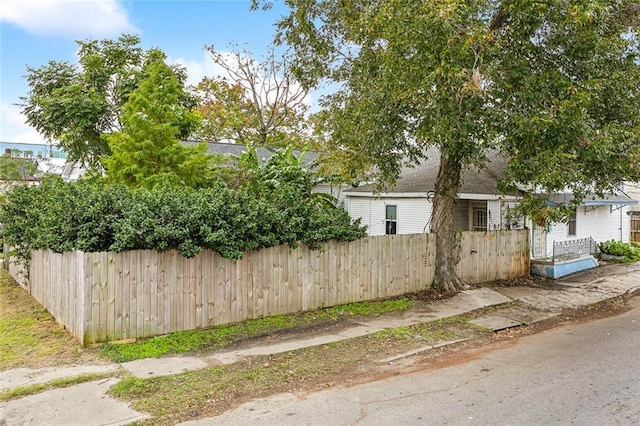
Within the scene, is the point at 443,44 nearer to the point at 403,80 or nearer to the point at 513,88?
the point at 403,80

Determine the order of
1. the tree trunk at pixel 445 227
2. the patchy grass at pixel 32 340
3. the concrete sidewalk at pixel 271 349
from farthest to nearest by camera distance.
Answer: the tree trunk at pixel 445 227 → the patchy grass at pixel 32 340 → the concrete sidewalk at pixel 271 349

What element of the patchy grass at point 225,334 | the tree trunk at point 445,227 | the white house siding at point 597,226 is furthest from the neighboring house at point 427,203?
the patchy grass at point 225,334

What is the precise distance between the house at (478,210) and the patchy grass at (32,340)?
9.16 metres

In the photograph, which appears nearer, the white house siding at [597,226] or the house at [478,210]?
the house at [478,210]

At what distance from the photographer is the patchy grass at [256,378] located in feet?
17.5

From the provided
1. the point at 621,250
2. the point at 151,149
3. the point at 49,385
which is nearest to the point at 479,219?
the point at 621,250

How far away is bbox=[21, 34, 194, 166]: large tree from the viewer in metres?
15.5

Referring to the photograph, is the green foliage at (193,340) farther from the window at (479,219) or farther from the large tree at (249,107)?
the large tree at (249,107)

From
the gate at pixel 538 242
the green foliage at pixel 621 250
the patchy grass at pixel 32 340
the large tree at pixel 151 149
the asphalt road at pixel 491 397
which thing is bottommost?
the asphalt road at pixel 491 397

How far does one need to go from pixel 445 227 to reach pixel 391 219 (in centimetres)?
603

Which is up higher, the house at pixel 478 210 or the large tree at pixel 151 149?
the large tree at pixel 151 149

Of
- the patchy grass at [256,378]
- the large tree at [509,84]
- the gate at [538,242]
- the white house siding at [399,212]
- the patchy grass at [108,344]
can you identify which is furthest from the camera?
the white house siding at [399,212]

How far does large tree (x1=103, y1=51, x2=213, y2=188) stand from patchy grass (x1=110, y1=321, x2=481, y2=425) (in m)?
6.14

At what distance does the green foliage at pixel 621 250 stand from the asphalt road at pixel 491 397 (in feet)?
42.4
